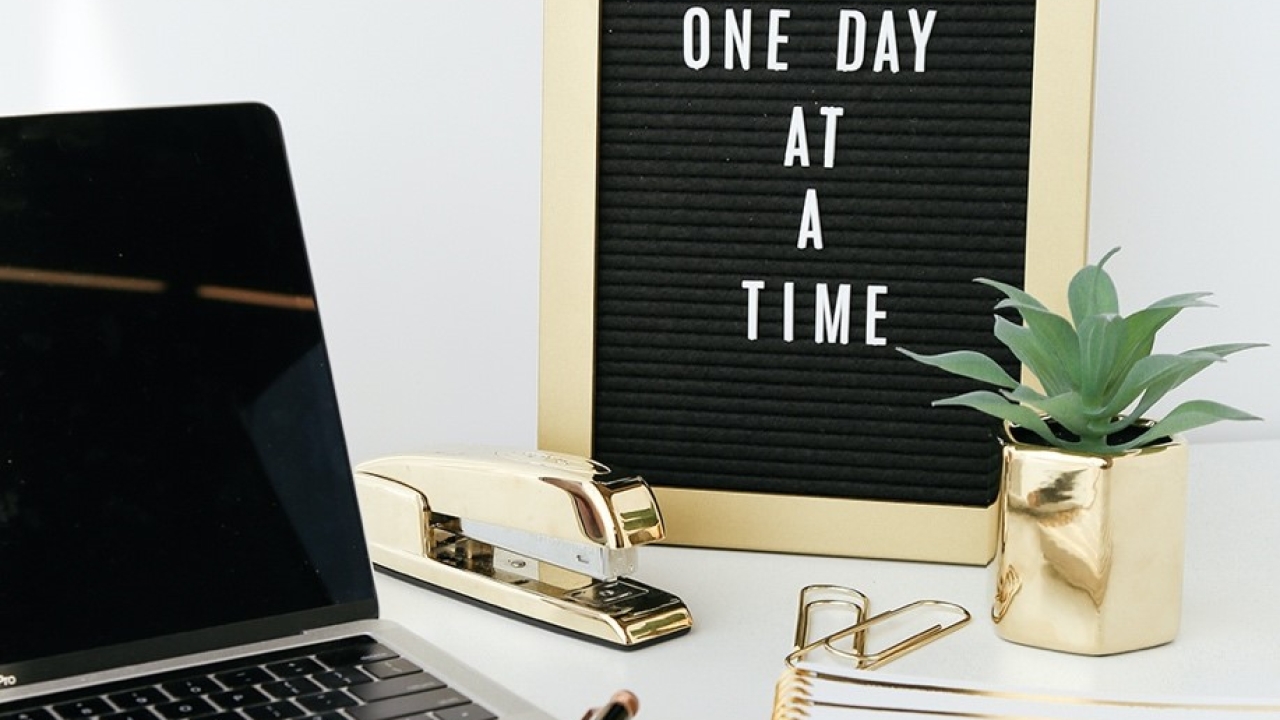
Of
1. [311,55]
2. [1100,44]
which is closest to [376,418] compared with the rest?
[311,55]

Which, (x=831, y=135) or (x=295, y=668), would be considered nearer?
(x=295, y=668)

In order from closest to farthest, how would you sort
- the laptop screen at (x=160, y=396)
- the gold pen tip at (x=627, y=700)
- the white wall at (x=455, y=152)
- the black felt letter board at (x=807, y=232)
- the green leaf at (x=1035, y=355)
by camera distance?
1. the gold pen tip at (x=627, y=700)
2. the laptop screen at (x=160, y=396)
3. the green leaf at (x=1035, y=355)
4. the black felt letter board at (x=807, y=232)
5. the white wall at (x=455, y=152)

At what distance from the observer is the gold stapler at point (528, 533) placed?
2.18ft

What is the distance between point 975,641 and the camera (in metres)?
0.67

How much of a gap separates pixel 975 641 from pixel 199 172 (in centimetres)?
40

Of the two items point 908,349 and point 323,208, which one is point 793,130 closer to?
point 908,349

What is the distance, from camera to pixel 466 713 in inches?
20.0

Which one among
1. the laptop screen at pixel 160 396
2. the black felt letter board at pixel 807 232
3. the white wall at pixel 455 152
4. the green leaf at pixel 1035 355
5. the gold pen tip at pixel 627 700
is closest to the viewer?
the gold pen tip at pixel 627 700

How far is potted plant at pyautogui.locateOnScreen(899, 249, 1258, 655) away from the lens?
0.64 metres

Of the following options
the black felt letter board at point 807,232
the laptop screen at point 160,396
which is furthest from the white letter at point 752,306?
the laptop screen at point 160,396

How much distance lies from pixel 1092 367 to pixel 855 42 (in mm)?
225

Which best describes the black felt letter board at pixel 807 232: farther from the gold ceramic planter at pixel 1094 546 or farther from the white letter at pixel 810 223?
the gold ceramic planter at pixel 1094 546

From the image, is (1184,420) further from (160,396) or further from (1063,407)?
(160,396)

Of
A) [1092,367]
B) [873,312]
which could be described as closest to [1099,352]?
[1092,367]
